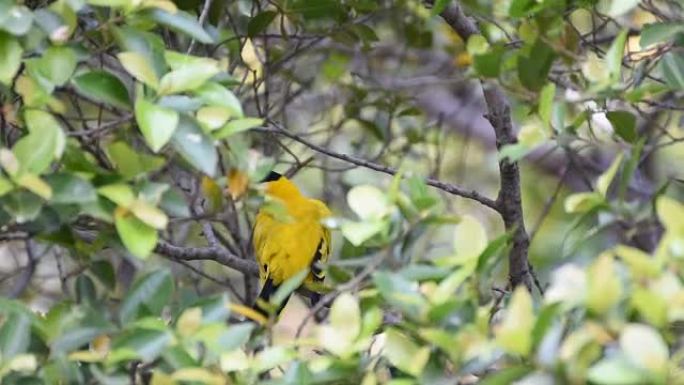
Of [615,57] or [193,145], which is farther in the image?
[615,57]

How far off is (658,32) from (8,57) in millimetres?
1265

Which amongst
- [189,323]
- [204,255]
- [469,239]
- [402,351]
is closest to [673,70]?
[469,239]

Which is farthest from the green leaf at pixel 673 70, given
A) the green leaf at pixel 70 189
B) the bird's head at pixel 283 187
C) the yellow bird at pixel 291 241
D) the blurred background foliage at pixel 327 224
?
the bird's head at pixel 283 187

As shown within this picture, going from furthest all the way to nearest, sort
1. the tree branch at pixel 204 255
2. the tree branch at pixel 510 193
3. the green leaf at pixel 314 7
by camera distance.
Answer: the green leaf at pixel 314 7
the tree branch at pixel 510 193
the tree branch at pixel 204 255

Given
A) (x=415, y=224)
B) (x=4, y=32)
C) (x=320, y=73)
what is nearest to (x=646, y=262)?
(x=415, y=224)

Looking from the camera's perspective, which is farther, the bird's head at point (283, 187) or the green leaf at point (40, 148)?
the bird's head at point (283, 187)

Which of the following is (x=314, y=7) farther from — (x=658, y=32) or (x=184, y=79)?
(x=184, y=79)

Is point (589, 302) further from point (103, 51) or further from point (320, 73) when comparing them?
point (320, 73)

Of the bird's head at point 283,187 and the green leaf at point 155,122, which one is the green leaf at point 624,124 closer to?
the green leaf at point 155,122

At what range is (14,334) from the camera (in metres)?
2.04

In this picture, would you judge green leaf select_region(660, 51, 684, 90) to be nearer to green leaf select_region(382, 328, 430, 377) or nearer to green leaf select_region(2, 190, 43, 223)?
green leaf select_region(382, 328, 430, 377)

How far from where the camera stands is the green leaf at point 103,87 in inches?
84.0

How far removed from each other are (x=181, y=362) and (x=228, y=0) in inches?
77.4

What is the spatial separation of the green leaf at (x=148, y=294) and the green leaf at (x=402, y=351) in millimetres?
458
